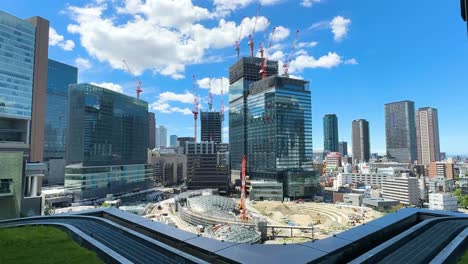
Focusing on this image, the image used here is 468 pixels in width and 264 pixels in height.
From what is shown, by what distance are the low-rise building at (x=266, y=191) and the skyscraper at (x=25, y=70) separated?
70.6 metres

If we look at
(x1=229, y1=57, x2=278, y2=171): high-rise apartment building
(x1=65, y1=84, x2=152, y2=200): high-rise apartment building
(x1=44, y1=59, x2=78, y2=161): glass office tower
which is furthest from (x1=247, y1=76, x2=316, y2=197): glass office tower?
(x1=44, y1=59, x2=78, y2=161): glass office tower

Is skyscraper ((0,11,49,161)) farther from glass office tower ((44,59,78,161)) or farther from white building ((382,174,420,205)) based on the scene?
white building ((382,174,420,205))

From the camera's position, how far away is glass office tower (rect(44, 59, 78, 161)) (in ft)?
472

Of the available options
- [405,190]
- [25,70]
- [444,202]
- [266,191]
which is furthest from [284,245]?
[405,190]

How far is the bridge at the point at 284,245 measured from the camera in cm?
681

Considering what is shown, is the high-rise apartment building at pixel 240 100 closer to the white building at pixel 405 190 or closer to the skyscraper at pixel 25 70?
the white building at pixel 405 190

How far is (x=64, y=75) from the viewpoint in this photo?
6260 inches

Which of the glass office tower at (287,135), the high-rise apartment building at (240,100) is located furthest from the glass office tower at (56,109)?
the glass office tower at (287,135)

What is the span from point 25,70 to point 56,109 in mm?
88490

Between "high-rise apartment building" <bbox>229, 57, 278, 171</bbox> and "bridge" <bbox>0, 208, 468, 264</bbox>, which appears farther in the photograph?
"high-rise apartment building" <bbox>229, 57, 278, 171</bbox>

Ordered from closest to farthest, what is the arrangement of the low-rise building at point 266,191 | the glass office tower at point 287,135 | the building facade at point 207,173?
the low-rise building at point 266,191, the glass office tower at point 287,135, the building facade at point 207,173

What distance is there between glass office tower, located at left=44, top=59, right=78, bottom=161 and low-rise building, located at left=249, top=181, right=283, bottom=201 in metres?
111

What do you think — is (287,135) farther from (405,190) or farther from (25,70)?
(25,70)

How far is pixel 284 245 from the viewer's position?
7254 mm
